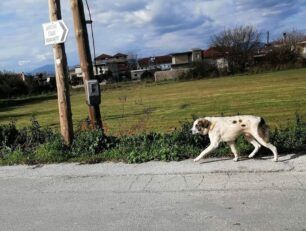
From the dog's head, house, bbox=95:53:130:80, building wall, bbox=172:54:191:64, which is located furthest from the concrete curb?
building wall, bbox=172:54:191:64

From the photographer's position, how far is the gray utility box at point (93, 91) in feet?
31.9

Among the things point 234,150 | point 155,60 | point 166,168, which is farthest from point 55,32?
point 155,60

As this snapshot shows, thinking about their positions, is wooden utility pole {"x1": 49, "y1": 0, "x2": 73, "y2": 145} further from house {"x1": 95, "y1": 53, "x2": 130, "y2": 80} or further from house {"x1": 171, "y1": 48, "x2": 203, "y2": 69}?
house {"x1": 171, "y1": 48, "x2": 203, "y2": 69}

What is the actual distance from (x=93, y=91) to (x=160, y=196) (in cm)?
378

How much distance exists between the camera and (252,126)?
768 cm

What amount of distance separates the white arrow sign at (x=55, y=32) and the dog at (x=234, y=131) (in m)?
3.19

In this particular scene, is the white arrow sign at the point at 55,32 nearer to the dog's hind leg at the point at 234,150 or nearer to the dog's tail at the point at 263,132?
the dog's hind leg at the point at 234,150

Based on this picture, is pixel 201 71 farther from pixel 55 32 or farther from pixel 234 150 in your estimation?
pixel 234 150

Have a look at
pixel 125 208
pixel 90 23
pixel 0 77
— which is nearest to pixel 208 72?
pixel 0 77

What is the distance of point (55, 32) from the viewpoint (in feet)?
31.6

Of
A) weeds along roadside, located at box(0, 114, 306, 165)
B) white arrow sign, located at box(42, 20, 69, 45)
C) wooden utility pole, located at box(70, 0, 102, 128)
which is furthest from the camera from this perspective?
wooden utility pole, located at box(70, 0, 102, 128)

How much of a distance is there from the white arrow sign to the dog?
10.5ft

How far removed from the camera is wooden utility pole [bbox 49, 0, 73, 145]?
984 cm

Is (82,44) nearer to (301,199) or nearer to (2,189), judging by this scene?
(2,189)
